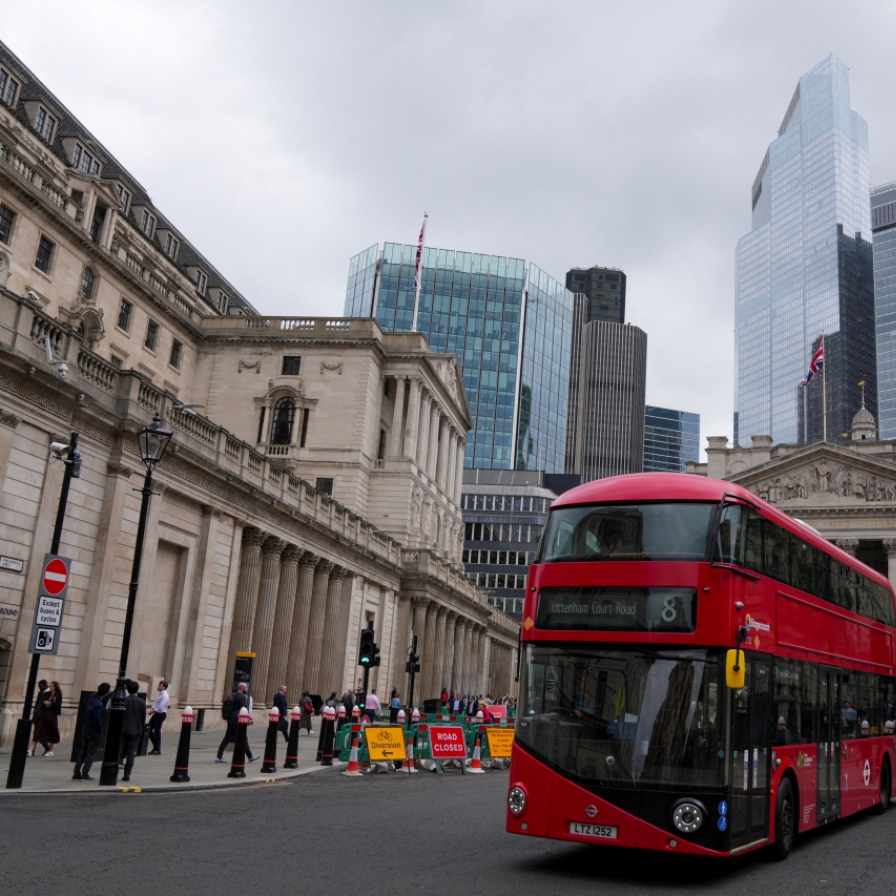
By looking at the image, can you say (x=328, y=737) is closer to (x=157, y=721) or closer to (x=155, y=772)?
(x=157, y=721)

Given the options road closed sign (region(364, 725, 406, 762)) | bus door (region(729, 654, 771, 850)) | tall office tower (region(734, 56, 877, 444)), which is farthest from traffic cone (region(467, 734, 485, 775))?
tall office tower (region(734, 56, 877, 444))

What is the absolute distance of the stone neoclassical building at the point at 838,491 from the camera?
70062 millimetres

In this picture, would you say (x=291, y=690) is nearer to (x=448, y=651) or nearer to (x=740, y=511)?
(x=448, y=651)

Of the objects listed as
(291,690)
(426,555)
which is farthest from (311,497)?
(426,555)

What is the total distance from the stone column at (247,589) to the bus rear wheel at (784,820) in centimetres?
2189

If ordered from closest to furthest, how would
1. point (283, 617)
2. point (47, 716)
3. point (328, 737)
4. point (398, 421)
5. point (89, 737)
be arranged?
point (89, 737)
point (47, 716)
point (328, 737)
point (283, 617)
point (398, 421)

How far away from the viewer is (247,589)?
31.4 meters

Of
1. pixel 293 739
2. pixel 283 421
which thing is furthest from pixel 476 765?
pixel 283 421

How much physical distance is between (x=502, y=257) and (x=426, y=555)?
102630mm

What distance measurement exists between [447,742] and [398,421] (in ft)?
115

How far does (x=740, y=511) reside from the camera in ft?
35.3

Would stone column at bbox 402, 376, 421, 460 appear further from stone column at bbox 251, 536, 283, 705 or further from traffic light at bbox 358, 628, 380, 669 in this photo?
traffic light at bbox 358, 628, 380, 669

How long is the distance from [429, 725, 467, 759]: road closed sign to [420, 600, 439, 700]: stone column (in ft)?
95.2

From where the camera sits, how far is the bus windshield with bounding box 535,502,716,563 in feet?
33.5
